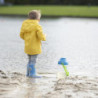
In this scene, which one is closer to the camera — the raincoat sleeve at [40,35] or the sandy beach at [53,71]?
the sandy beach at [53,71]

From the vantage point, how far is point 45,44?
43.8 ft

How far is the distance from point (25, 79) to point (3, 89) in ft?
3.47

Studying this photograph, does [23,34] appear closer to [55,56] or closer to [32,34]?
[32,34]

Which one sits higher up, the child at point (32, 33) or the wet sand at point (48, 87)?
the child at point (32, 33)

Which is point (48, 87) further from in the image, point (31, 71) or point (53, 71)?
point (53, 71)

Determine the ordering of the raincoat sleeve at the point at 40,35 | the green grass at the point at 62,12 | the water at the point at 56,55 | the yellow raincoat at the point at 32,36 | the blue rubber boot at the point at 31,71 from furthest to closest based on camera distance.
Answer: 1. the green grass at the point at 62,12
2. the water at the point at 56,55
3. the blue rubber boot at the point at 31,71
4. the yellow raincoat at the point at 32,36
5. the raincoat sleeve at the point at 40,35

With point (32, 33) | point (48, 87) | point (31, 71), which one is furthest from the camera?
point (31, 71)

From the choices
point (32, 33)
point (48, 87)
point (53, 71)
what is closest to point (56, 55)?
point (53, 71)

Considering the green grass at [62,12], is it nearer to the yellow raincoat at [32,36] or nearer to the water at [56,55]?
the water at [56,55]

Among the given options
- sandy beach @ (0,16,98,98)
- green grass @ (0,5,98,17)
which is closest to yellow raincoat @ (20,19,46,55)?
sandy beach @ (0,16,98,98)
